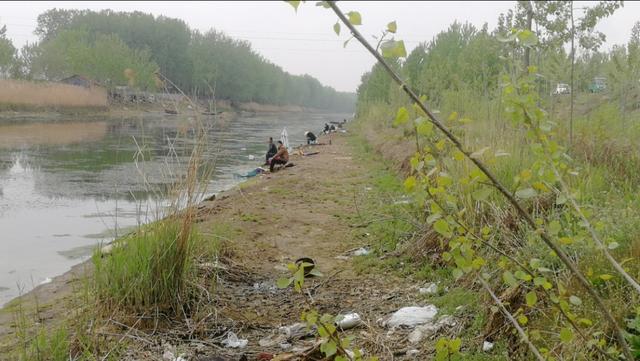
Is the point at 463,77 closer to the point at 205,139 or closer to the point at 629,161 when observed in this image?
the point at 629,161

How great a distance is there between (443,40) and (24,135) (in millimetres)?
19999

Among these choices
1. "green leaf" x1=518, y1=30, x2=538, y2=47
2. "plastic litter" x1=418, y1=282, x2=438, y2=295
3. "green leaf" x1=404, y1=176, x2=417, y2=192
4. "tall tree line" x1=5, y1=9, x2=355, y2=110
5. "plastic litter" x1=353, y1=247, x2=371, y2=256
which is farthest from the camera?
"tall tree line" x1=5, y1=9, x2=355, y2=110

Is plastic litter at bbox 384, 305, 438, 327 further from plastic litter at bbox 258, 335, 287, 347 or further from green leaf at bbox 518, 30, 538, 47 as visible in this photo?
green leaf at bbox 518, 30, 538, 47

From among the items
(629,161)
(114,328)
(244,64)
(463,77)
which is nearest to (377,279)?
(114,328)

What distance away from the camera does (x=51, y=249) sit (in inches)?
271

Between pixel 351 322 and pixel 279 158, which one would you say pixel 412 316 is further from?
pixel 279 158

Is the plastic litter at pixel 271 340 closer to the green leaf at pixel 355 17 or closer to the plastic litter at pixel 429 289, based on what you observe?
the plastic litter at pixel 429 289

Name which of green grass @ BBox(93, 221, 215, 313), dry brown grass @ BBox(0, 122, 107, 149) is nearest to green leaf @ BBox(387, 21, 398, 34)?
green grass @ BBox(93, 221, 215, 313)

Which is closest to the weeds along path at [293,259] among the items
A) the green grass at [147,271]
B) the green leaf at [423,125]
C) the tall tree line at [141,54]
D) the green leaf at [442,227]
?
the green grass at [147,271]

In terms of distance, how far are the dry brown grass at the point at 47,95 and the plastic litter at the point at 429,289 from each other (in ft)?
125

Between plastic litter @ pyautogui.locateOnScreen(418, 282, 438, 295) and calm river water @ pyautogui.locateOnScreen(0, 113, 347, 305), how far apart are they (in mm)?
1927

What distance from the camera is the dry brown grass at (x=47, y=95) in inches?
1454

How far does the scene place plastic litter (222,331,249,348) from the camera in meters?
3.52

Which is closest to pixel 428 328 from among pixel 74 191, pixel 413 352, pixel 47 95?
pixel 413 352
